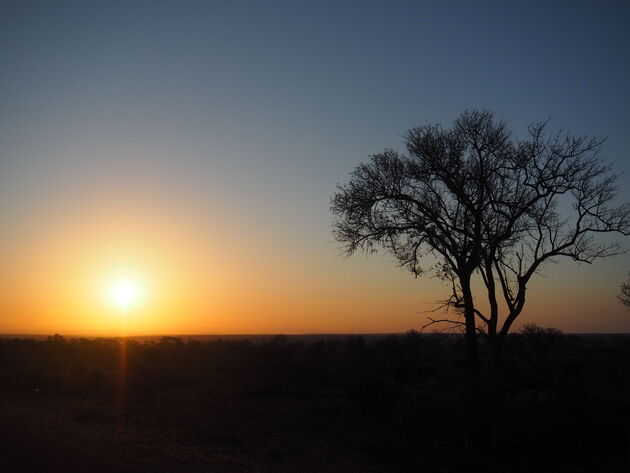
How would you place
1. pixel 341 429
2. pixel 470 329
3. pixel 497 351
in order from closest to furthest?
pixel 497 351 → pixel 470 329 → pixel 341 429

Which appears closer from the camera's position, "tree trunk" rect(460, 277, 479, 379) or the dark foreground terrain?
the dark foreground terrain

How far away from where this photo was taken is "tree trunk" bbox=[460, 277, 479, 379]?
14203 mm

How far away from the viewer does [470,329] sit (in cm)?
1418

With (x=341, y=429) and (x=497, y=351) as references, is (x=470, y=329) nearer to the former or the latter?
(x=497, y=351)

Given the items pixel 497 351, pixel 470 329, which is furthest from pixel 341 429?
pixel 497 351

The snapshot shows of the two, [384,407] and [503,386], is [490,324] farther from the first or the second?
[384,407]

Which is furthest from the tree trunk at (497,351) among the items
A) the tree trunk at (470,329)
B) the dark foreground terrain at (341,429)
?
the tree trunk at (470,329)

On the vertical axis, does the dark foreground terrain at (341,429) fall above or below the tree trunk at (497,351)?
below

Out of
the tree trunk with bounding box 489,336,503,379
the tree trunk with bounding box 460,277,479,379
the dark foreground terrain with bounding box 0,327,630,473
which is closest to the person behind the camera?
the dark foreground terrain with bounding box 0,327,630,473

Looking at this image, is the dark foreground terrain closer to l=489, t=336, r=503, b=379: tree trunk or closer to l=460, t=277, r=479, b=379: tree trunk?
l=489, t=336, r=503, b=379: tree trunk

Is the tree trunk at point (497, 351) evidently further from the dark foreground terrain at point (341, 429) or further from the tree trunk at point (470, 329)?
the tree trunk at point (470, 329)

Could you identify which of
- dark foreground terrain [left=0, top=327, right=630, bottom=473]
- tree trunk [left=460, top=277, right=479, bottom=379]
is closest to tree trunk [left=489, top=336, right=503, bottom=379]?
dark foreground terrain [left=0, top=327, right=630, bottom=473]

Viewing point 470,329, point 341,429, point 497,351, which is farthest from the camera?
point 341,429

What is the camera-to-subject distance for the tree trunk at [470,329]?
1420 centimetres
